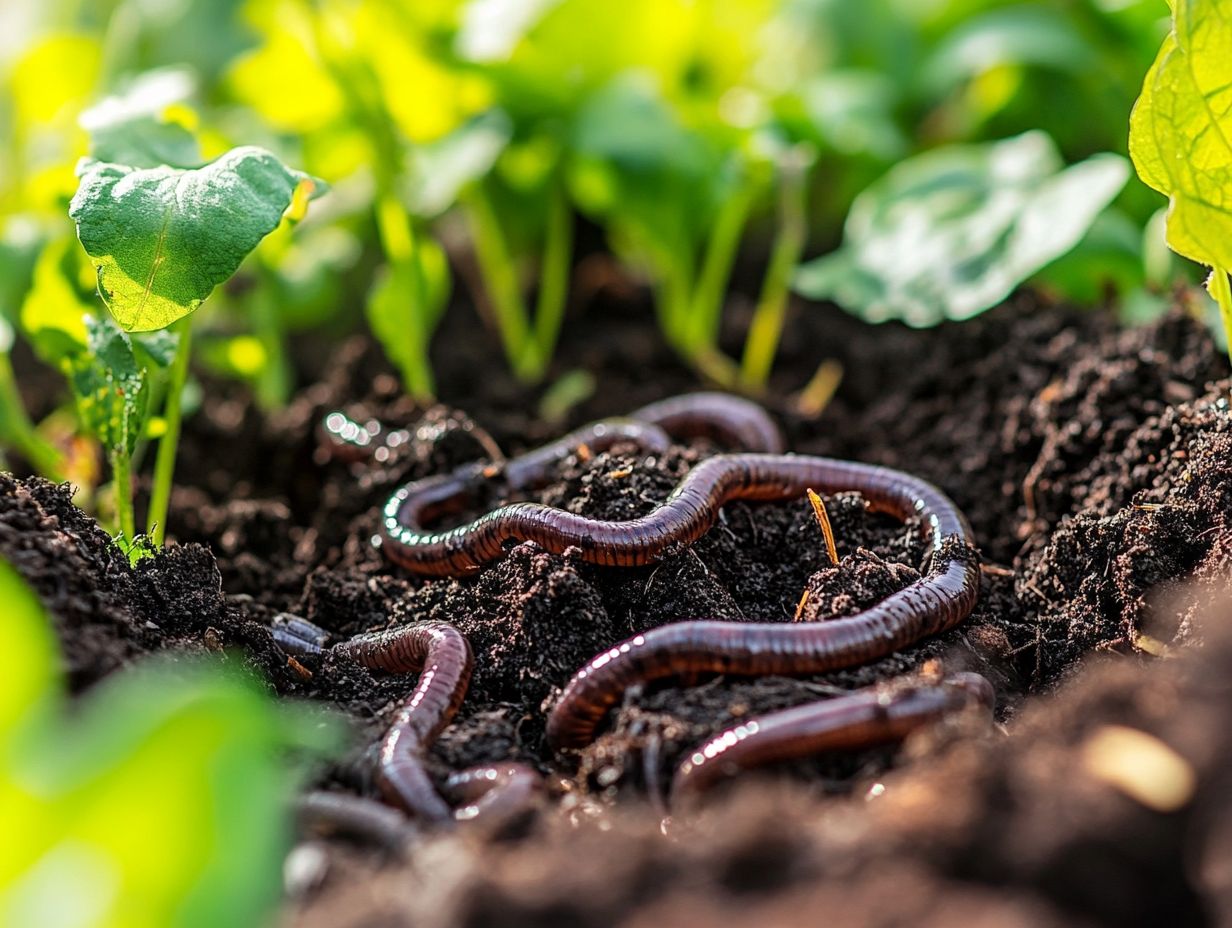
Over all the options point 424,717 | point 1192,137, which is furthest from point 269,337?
point 1192,137

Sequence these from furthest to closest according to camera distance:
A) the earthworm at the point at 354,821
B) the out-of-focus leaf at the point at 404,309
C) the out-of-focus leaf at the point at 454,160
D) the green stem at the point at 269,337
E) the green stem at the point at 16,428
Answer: the green stem at the point at 269,337
the out-of-focus leaf at the point at 454,160
the out-of-focus leaf at the point at 404,309
the green stem at the point at 16,428
the earthworm at the point at 354,821

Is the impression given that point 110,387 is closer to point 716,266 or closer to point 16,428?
point 16,428

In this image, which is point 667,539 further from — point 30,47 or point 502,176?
point 30,47

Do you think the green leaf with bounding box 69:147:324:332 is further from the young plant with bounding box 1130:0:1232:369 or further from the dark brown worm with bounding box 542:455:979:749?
the young plant with bounding box 1130:0:1232:369

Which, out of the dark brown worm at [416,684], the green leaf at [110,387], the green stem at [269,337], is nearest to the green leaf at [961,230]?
the dark brown worm at [416,684]

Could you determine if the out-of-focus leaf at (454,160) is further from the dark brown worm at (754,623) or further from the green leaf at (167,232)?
the dark brown worm at (754,623)
